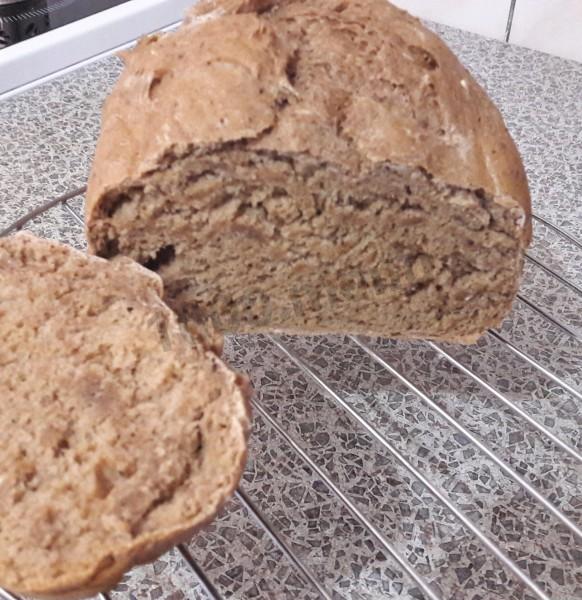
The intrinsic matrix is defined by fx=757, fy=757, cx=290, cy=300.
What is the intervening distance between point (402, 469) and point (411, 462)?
30 millimetres

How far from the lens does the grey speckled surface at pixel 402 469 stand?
1269 mm

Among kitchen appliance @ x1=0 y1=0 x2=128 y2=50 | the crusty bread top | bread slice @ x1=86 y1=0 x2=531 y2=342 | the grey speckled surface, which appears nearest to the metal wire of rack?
the grey speckled surface

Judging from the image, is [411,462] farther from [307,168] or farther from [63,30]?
[63,30]

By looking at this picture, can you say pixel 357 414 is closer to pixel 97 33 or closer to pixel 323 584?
pixel 323 584

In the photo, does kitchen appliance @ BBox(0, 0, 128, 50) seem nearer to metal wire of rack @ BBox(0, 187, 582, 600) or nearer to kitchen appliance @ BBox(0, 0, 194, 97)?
kitchen appliance @ BBox(0, 0, 194, 97)

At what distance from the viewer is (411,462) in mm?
1440

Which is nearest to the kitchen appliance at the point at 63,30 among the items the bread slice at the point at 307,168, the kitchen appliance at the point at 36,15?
the kitchen appliance at the point at 36,15

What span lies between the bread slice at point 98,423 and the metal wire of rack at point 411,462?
170 mm

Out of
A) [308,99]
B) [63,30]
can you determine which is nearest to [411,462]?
[308,99]

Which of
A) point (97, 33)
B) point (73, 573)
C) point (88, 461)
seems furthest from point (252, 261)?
point (97, 33)

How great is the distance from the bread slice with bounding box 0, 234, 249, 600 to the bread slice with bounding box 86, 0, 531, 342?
0.13m

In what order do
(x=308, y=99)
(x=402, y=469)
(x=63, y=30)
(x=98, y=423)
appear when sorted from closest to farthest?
1. (x=98, y=423)
2. (x=308, y=99)
3. (x=402, y=469)
4. (x=63, y=30)

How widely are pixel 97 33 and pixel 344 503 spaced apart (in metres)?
1.78

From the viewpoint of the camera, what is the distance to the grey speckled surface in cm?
127
